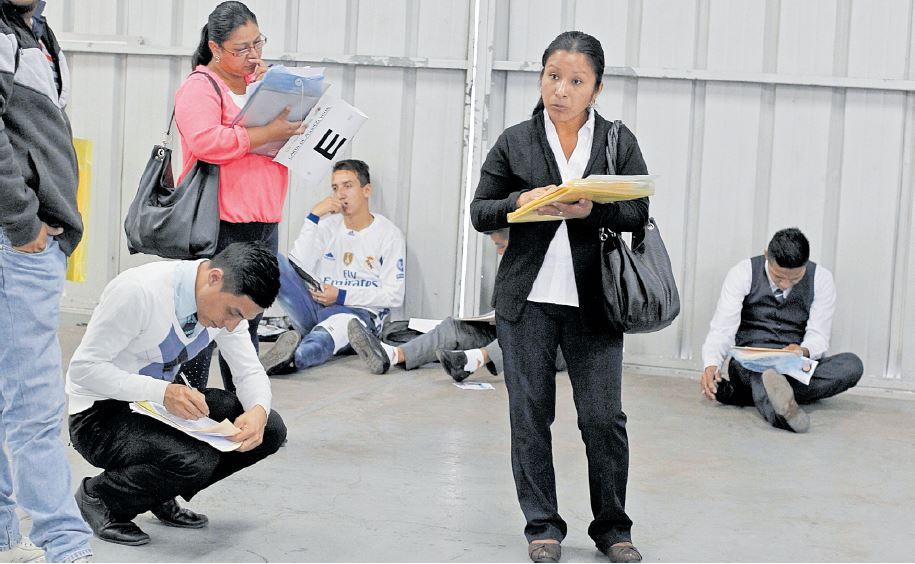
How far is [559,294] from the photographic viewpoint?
3.32 meters

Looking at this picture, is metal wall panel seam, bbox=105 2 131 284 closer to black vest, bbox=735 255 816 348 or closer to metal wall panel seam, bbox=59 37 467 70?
metal wall panel seam, bbox=59 37 467 70

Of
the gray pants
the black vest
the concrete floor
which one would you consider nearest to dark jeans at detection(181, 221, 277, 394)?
the concrete floor

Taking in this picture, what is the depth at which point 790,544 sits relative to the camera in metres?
3.73

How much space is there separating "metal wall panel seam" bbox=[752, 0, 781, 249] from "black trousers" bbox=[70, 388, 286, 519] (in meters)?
4.28

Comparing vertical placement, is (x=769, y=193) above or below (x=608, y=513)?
above

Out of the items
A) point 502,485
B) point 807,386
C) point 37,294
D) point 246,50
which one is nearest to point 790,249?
point 807,386

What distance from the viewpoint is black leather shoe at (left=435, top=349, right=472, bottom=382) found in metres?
6.21

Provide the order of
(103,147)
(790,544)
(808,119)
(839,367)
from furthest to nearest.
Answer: (103,147) → (808,119) → (839,367) → (790,544)

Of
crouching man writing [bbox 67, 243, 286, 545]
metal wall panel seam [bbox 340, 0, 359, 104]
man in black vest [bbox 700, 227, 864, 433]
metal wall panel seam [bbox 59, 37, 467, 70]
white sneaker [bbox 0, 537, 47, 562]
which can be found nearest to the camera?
white sneaker [bbox 0, 537, 47, 562]

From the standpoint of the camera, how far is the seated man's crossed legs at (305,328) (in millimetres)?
6223

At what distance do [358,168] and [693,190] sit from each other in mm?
1961

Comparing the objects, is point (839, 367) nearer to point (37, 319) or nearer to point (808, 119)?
point (808, 119)

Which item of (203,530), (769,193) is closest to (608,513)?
(203,530)

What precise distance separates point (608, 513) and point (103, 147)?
555cm
